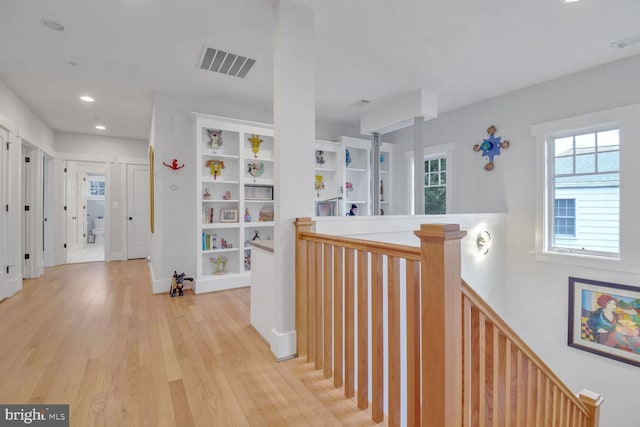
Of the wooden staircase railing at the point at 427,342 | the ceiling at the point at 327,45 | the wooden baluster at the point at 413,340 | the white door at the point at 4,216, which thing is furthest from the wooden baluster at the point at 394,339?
the white door at the point at 4,216

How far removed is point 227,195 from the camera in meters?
4.37

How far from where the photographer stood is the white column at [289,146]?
2154 mm

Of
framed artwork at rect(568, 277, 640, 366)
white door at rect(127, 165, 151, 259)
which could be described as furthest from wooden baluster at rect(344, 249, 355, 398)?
white door at rect(127, 165, 151, 259)

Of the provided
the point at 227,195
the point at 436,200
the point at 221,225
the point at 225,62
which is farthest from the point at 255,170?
the point at 436,200

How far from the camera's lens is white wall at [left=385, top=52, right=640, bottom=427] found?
320cm

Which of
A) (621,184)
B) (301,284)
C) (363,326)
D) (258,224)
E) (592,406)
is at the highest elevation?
(621,184)

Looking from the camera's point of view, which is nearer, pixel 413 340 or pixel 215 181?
pixel 413 340

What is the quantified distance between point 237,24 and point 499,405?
10.3ft

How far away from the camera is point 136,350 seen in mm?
2270

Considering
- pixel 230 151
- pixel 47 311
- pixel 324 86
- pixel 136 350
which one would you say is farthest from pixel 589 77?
pixel 47 311

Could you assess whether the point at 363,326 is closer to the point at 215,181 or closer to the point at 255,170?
the point at 215,181

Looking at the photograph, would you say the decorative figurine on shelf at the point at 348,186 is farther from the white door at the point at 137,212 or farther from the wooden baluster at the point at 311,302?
the white door at the point at 137,212

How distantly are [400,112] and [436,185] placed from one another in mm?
1675

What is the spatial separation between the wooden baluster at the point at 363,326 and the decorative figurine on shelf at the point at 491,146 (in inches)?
145
